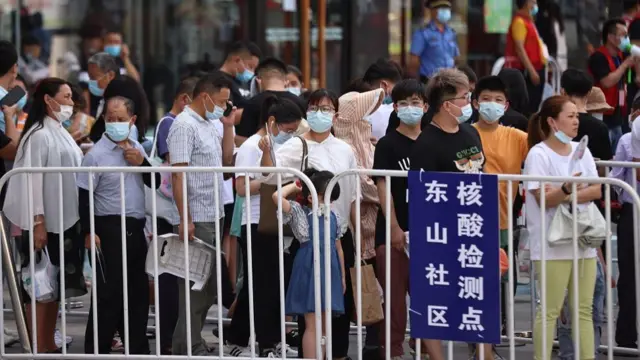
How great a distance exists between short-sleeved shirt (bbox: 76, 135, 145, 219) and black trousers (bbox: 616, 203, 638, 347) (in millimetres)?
2955

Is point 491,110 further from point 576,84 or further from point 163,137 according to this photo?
point 163,137

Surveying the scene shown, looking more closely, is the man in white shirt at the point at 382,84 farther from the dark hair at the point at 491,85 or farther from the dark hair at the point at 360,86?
the dark hair at the point at 491,85

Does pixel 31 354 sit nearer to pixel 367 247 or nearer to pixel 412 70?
pixel 367 247

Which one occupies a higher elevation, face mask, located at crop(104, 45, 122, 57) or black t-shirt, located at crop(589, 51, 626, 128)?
face mask, located at crop(104, 45, 122, 57)

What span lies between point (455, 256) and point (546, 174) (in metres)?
0.82

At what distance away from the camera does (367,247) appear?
8195 mm

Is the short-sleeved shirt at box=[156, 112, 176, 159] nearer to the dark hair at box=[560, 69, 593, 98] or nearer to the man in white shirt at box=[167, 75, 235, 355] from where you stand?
the man in white shirt at box=[167, 75, 235, 355]

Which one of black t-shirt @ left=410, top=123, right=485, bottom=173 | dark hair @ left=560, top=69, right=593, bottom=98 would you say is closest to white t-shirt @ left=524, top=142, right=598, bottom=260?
black t-shirt @ left=410, top=123, right=485, bottom=173

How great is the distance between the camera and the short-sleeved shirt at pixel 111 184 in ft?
26.6

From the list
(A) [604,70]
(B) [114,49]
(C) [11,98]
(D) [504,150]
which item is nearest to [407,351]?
(D) [504,150]

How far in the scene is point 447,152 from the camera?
7.61m

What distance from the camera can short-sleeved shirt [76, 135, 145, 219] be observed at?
8.09 metres

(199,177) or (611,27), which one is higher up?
(611,27)

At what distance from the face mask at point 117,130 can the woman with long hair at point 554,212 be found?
94.7 inches
